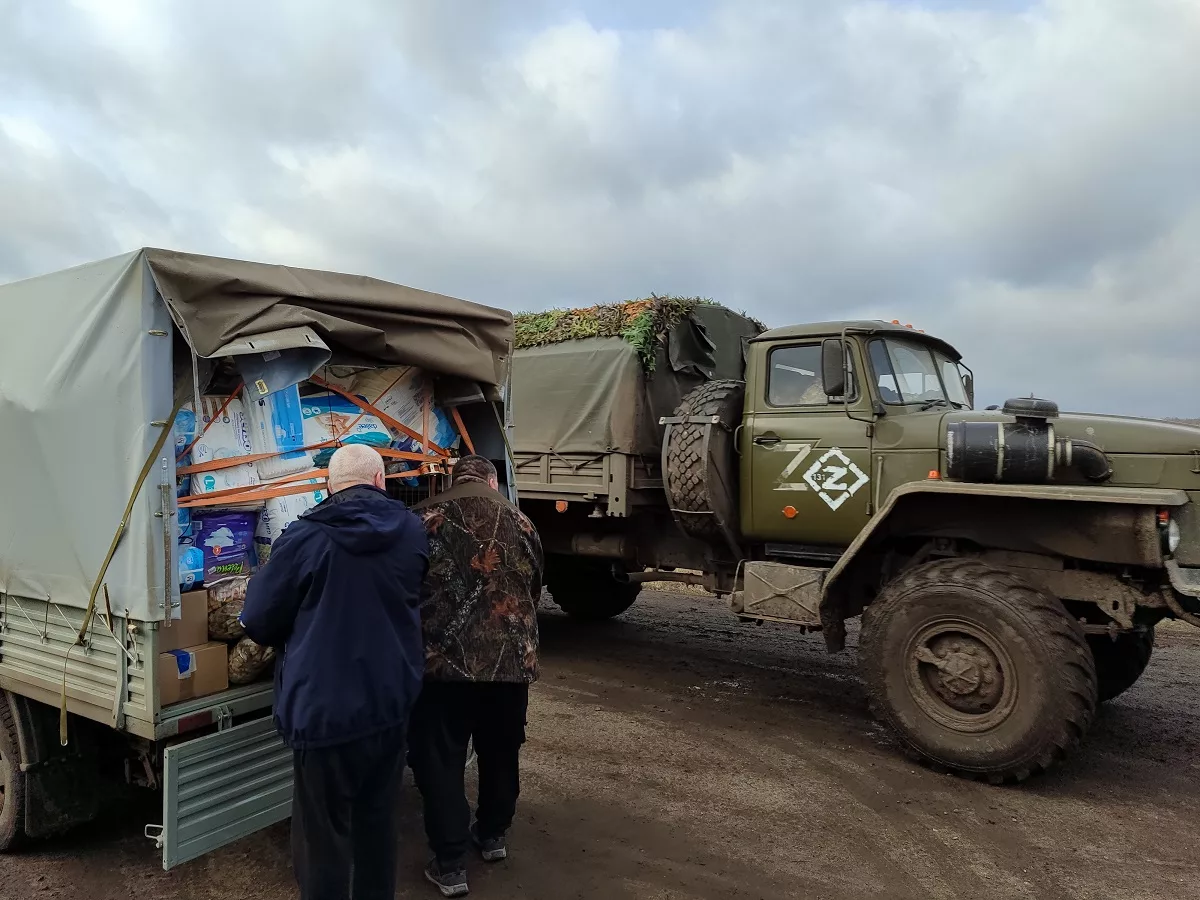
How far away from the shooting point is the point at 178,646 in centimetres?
305

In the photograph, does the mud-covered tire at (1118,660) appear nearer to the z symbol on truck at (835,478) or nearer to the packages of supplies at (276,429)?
the z symbol on truck at (835,478)

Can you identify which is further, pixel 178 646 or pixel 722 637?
pixel 722 637

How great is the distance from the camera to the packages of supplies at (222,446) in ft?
10.4

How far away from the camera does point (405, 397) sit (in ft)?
13.3

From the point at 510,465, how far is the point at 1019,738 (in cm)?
314

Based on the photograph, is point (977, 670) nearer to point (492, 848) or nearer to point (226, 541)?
point (492, 848)

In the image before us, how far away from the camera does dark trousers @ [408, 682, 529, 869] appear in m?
3.33

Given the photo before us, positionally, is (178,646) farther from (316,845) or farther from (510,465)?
(510,465)

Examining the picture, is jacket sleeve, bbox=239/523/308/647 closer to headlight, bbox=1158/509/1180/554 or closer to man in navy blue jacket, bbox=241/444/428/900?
man in navy blue jacket, bbox=241/444/428/900

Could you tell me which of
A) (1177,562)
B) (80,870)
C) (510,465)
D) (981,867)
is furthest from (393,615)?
(1177,562)

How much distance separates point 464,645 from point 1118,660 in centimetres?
473

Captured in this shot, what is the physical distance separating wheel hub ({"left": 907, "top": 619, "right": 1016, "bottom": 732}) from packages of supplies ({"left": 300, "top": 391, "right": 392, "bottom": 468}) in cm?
334

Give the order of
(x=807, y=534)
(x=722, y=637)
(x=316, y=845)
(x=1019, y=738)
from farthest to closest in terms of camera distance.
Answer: (x=722, y=637) → (x=807, y=534) → (x=1019, y=738) → (x=316, y=845)

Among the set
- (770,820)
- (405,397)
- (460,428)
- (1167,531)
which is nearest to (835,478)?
(1167,531)
